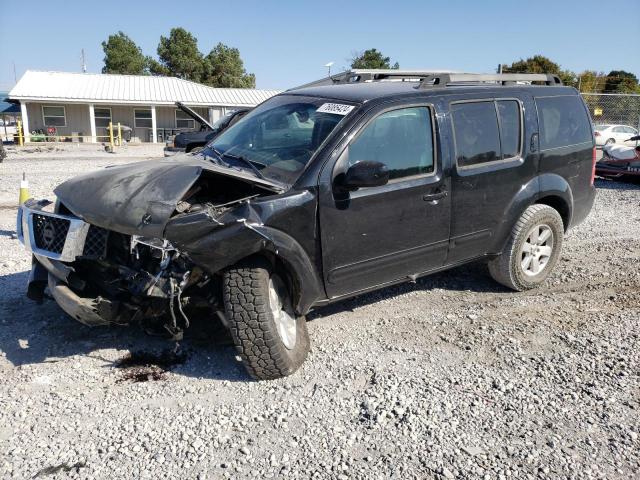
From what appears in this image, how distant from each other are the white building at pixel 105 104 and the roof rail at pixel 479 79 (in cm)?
2864

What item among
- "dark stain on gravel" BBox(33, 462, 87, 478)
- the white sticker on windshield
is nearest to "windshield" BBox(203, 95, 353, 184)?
the white sticker on windshield

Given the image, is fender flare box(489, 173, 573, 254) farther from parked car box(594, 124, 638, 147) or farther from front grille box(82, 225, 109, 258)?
parked car box(594, 124, 638, 147)

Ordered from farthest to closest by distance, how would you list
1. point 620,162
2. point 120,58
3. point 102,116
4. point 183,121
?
point 120,58
point 183,121
point 102,116
point 620,162

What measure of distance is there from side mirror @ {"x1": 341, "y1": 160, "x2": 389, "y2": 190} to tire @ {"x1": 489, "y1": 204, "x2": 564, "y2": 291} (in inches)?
79.2

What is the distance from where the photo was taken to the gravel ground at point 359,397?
9.32 feet

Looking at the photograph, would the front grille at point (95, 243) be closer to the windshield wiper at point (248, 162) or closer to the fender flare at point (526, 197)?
the windshield wiper at point (248, 162)

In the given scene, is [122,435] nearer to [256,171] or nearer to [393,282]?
[256,171]

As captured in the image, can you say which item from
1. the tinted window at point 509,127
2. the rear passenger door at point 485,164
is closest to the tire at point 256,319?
the rear passenger door at point 485,164

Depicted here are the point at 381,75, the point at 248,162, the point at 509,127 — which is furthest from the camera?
the point at 381,75

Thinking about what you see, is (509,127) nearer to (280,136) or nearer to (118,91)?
(280,136)

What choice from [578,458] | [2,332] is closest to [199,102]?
[2,332]

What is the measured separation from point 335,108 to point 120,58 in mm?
51201

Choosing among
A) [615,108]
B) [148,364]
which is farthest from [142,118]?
[148,364]

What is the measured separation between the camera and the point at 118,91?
33500mm
